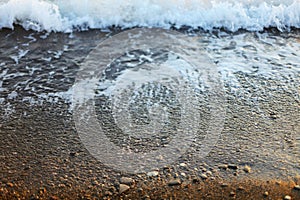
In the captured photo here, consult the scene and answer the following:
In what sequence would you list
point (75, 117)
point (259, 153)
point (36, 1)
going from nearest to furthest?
point (259, 153) → point (75, 117) → point (36, 1)

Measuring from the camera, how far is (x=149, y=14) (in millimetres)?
5312

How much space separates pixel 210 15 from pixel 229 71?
64.9 inches

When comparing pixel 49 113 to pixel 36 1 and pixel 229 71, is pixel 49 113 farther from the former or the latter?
pixel 36 1

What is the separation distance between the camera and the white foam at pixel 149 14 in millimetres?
5055

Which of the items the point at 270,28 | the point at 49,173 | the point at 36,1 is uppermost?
the point at 36,1

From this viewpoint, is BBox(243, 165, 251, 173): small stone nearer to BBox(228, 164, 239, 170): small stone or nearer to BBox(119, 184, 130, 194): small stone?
BBox(228, 164, 239, 170): small stone

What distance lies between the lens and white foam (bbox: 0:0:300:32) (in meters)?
5.05

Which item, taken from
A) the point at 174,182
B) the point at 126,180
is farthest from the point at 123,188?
the point at 174,182

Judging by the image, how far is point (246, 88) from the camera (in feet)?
11.6

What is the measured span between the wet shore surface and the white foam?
34.6 inches

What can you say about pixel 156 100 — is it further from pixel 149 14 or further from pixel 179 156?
pixel 149 14

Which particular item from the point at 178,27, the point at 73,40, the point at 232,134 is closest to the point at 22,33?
the point at 73,40

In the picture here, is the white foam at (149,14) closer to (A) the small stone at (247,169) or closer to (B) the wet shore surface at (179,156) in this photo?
(B) the wet shore surface at (179,156)

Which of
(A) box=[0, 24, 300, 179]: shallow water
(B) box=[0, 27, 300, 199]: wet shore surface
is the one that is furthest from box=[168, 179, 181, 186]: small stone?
(A) box=[0, 24, 300, 179]: shallow water
